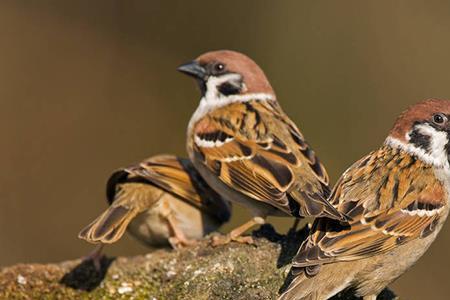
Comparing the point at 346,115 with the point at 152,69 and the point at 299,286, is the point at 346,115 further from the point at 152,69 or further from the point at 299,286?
the point at 299,286

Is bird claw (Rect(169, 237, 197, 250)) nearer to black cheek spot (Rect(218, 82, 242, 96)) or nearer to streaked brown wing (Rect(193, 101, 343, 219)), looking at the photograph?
streaked brown wing (Rect(193, 101, 343, 219))

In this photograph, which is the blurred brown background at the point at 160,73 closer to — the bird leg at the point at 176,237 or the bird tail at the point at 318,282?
the bird leg at the point at 176,237

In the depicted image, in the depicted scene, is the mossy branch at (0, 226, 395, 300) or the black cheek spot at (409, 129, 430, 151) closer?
the mossy branch at (0, 226, 395, 300)

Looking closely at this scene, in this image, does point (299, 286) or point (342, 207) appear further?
point (342, 207)

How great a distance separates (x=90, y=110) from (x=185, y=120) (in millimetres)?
1093

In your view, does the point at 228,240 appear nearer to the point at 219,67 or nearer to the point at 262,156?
the point at 262,156

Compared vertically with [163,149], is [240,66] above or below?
above

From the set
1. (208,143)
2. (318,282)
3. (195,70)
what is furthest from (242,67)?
(318,282)

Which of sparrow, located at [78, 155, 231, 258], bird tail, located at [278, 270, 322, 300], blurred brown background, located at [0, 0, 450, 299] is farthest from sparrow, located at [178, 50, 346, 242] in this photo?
blurred brown background, located at [0, 0, 450, 299]

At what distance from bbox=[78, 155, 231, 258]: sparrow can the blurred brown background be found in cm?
367

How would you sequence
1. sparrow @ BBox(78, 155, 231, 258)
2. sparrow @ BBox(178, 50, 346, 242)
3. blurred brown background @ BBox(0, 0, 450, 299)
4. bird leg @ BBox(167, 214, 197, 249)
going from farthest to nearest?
blurred brown background @ BBox(0, 0, 450, 299), bird leg @ BBox(167, 214, 197, 249), sparrow @ BBox(78, 155, 231, 258), sparrow @ BBox(178, 50, 346, 242)

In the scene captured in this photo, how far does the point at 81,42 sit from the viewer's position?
10.5 meters

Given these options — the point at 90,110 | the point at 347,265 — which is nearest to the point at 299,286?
the point at 347,265

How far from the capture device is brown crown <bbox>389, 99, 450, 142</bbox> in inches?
205
